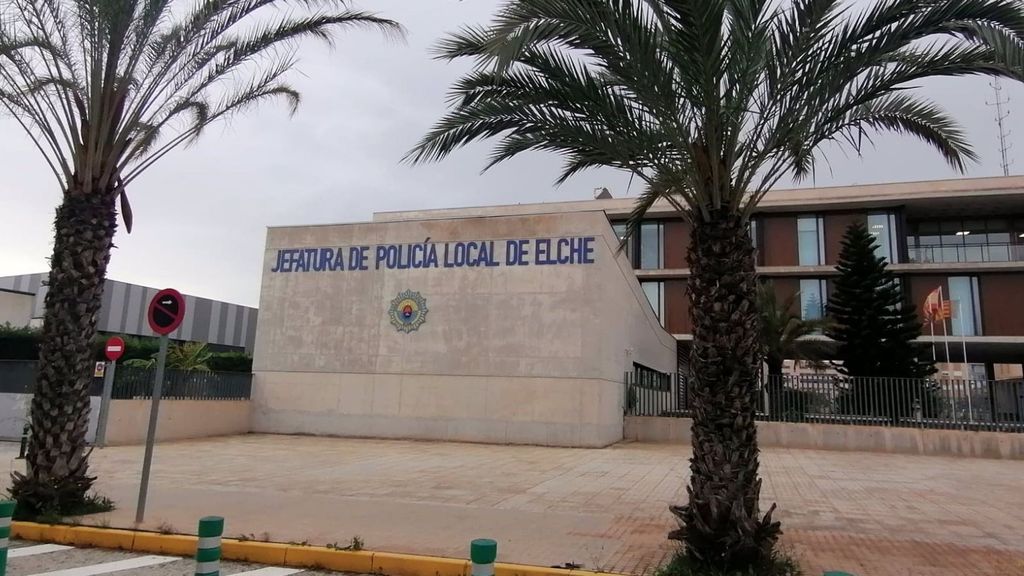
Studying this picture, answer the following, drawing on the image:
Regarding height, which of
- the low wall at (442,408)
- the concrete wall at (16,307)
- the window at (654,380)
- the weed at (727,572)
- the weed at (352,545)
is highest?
the concrete wall at (16,307)

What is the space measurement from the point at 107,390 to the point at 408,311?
25.7 feet

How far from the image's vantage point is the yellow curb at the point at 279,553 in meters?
6.19

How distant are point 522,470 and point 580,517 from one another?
15.2 ft

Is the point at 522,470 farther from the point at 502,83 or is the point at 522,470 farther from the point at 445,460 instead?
the point at 502,83

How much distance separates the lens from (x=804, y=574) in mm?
6008

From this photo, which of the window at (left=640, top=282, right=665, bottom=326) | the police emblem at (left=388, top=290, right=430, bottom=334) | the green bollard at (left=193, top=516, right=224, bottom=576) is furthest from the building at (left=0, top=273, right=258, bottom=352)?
the green bollard at (left=193, top=516, right=224, bottom=576)

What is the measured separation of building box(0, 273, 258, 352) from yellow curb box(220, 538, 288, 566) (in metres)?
30.4

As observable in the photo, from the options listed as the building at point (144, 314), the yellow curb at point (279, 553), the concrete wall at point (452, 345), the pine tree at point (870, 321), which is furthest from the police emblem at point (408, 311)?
the building at point (144, 314)

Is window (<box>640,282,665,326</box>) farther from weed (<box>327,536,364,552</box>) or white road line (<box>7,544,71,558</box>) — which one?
white road line (<box>7,544,71,558</box>)

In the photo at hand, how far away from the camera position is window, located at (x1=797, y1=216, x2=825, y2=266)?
117ft

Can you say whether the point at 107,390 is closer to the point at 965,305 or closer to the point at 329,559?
the point at 329,559

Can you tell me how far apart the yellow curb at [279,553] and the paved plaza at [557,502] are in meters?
0.34

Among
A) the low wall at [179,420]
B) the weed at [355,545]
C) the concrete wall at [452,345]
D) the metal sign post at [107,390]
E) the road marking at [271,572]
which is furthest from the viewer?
the concrete wall at [452,345]

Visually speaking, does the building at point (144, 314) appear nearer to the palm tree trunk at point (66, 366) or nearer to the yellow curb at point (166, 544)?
the palm tree trunk at point (66, 366)
